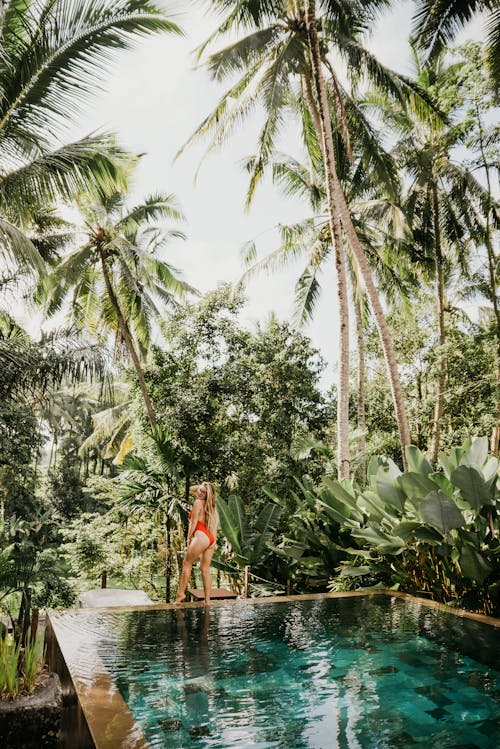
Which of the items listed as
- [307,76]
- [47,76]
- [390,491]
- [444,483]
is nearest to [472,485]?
[444,483]

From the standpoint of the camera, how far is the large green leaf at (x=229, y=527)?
8.95m

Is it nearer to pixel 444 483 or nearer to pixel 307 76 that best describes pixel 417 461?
pixel 444 483

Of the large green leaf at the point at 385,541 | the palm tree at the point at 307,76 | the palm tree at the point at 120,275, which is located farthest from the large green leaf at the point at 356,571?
the palm tree at the point at 120,275

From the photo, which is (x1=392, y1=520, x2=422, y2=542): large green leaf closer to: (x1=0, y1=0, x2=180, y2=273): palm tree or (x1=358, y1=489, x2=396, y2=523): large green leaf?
(x1=358, y1=489, x2=396, y2=523): large green leaf

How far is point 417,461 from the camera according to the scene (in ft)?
21.0

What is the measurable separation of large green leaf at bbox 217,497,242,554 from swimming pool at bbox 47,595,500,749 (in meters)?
3.30

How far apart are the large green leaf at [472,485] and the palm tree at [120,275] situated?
9.20m

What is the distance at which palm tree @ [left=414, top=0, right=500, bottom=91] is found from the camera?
856 cm

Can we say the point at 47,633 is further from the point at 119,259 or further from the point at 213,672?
the point at 119,259

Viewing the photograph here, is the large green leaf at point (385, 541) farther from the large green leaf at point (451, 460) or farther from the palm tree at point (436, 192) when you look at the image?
the palm tree at point (436, 192)

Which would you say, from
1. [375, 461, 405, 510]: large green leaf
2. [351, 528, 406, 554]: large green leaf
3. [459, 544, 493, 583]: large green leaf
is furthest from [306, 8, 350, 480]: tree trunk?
[459, 544, 493, 583]: large green leaf

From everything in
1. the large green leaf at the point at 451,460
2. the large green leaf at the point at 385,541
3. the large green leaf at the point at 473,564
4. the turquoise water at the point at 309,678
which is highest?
the large green leaf at the point at 451,460

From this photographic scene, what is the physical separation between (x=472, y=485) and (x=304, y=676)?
236 cm

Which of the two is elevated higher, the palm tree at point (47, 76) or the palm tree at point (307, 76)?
the palm tree at point (307, 76)
